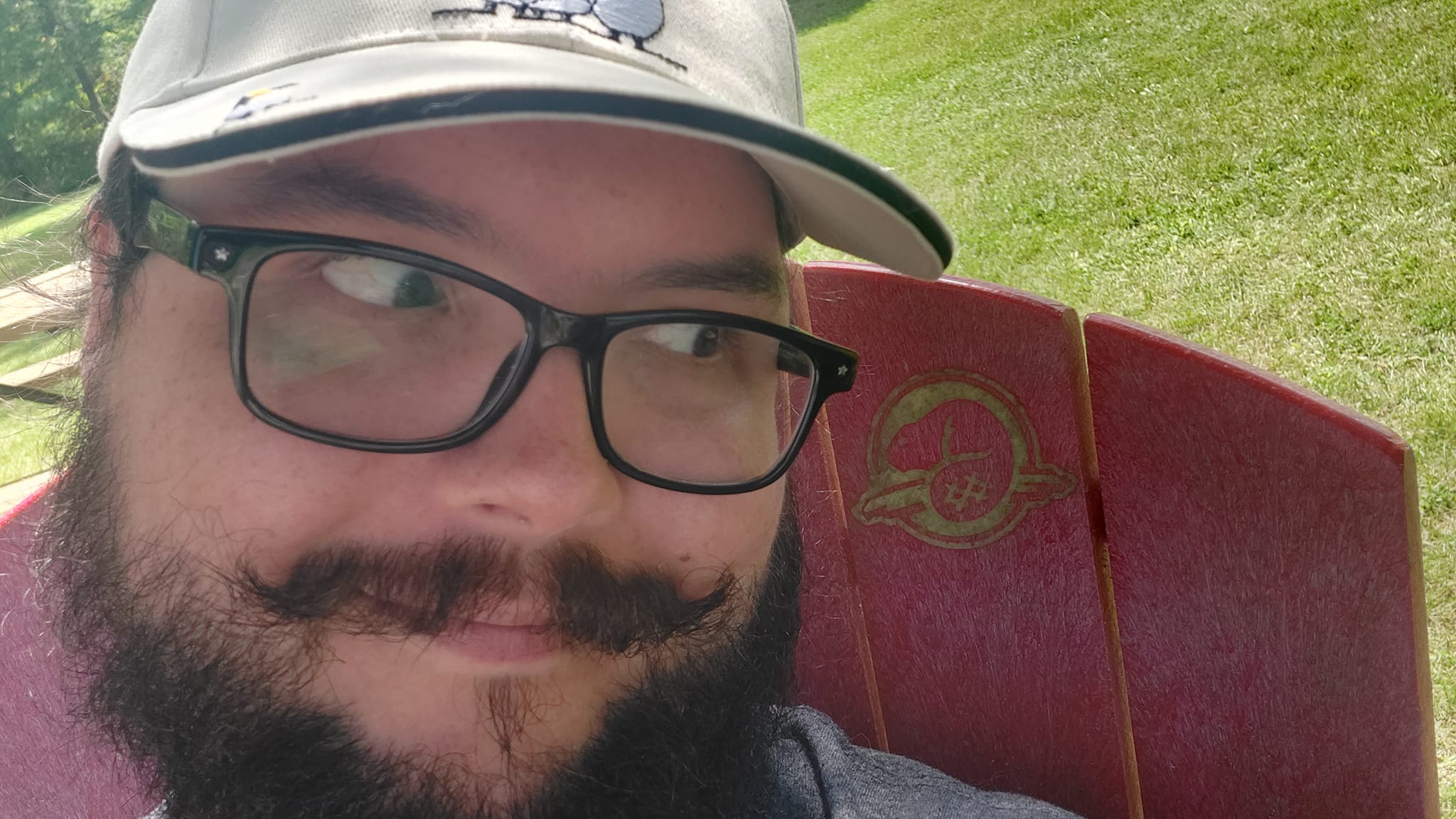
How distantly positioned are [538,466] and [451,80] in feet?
0.93

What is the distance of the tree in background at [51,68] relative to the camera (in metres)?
7.23

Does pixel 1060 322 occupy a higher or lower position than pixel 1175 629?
higher

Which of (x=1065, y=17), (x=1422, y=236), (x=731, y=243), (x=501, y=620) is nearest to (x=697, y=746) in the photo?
(x=501, y=620)

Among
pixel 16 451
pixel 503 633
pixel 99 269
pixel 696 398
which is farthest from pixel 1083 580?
pixel 16 451

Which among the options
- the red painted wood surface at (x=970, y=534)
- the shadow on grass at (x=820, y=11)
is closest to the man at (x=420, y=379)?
the red painted wood surface at (x=970, y=534)

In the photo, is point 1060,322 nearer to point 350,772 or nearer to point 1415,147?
point 350,772

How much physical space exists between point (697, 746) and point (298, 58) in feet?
2.32

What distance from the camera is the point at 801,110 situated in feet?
3.41

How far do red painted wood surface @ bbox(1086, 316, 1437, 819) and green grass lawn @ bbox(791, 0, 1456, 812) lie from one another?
70 centimetres

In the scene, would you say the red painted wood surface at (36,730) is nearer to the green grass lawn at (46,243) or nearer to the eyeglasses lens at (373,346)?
the green grass lawn at (46,243)

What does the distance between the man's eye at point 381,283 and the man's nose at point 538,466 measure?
→ 11cm

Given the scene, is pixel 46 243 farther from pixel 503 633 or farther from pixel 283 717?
pixel 503 633

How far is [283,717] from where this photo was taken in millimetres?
778

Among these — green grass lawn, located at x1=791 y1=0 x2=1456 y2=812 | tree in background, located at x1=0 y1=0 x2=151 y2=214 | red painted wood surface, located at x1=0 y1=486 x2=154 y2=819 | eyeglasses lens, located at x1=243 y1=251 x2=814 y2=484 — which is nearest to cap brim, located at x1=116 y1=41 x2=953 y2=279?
eyeglasses lens, located at x1=243 y1=251 x2=814 y2=484
